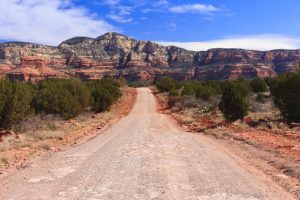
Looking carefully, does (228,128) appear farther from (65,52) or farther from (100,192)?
(65,52)

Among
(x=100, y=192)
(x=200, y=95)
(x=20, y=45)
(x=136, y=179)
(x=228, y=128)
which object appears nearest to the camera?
(x=100, y=192)

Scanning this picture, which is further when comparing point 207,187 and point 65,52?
point 65,52

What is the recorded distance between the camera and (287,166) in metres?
12.2

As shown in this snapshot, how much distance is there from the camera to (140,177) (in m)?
10.6

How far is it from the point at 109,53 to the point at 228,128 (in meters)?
162

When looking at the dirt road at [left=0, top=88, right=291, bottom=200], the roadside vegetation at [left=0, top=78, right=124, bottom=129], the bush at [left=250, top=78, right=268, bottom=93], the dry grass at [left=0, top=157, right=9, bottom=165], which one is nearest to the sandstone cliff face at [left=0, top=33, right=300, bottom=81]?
the bush at [left=250, top=78, right=268, bottom=93]

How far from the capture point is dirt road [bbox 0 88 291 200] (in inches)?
349

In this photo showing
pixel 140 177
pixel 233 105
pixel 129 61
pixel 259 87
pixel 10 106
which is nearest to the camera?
pixel 140 177

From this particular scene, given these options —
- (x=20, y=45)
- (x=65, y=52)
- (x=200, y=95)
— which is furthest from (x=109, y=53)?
→ (x=200, y=95)

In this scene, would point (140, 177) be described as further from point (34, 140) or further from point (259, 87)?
point (259, 87)

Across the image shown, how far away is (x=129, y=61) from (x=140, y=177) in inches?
6549

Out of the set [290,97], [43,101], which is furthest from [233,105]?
[43,101]

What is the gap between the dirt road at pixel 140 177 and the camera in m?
8.86

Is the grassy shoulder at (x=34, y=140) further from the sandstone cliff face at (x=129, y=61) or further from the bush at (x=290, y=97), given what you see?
the sandstone cliff face at (x=129, y=61)
